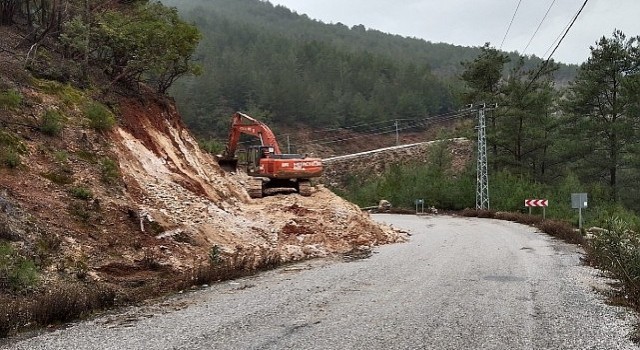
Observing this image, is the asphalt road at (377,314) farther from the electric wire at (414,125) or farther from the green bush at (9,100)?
the electric wire at (414,125)

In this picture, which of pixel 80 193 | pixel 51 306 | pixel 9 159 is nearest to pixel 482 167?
pixel 80 193

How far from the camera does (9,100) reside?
11.9 m

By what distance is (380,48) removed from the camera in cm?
14388

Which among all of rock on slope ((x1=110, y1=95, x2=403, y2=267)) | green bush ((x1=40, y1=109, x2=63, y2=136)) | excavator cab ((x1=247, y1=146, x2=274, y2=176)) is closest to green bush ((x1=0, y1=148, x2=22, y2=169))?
green bush ((x1=40, y1=109, x2=63, y2=136))

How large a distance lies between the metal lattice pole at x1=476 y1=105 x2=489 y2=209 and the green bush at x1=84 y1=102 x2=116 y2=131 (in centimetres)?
2671

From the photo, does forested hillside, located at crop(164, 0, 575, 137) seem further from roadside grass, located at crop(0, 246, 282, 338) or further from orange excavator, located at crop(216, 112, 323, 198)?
roadside grass, located at crop(0, 246, 282, 338)

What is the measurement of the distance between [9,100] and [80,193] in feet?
9.79

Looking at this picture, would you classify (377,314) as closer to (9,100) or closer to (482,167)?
(9,100)

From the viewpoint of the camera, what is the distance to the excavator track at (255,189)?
1925 cm

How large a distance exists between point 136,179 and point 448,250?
358 inches

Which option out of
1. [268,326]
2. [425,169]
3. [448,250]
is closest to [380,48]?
[425,169]

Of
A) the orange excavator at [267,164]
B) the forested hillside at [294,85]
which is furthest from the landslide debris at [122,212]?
the forested hillside at [294,85]

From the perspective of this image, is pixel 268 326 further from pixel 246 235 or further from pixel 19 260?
pixel 246 235

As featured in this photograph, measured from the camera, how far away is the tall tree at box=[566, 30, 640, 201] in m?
37.6
